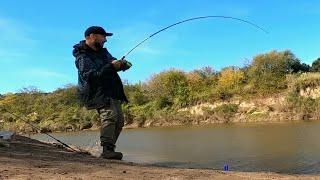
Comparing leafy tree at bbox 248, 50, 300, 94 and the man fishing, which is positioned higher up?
leafy tree at bbox 248, 50, 300, 94

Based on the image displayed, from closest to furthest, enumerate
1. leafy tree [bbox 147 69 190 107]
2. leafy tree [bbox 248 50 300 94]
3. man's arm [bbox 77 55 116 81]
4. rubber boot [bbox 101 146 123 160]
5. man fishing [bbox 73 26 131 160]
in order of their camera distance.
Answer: man's arm [bbox 77 55 116 81] → man fishing [bbox 73 26 131 160] → rubber boot [bbox 101 146 123 160] → leafy tree [bbox 248 50 300 94] → leafy tree [bbox 147 69 190 107]

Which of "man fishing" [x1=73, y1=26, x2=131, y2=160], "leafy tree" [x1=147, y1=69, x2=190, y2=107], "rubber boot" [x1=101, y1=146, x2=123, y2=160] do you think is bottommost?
"rubber boot" [x1=101, y1=146, x2=123, y2=160]

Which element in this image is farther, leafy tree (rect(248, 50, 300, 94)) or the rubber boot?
leafy tree (rect(248, 50, 300, 94))

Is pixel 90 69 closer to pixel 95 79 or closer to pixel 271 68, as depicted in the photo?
pixel 95 79

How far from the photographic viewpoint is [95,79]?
274 inches

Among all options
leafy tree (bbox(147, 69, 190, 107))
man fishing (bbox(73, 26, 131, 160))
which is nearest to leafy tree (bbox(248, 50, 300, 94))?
leafy tree (bbox(147, 69, 190, 107))

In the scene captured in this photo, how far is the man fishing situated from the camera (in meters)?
6.96

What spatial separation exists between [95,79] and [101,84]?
114mm

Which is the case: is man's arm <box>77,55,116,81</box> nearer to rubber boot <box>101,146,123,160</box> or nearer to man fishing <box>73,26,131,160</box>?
man fishing <box>73,26,131,160</box>

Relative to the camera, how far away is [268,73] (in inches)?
1647

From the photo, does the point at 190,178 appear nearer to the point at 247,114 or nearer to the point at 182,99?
the point at 247,114

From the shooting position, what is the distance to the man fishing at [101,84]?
22.9 feet

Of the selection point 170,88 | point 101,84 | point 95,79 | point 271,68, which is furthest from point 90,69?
point 170,88

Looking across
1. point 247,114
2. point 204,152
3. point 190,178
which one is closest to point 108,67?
point 190,178
